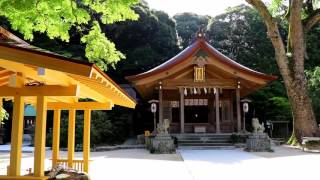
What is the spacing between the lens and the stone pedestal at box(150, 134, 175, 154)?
14.8 metres

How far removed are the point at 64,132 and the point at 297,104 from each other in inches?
436

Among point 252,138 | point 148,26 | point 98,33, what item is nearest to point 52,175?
point 98,33

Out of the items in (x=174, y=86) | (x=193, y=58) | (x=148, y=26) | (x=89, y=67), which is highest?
A: (x=148, y=26)

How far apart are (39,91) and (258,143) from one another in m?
12.1

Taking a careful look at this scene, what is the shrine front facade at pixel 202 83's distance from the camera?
703 inches

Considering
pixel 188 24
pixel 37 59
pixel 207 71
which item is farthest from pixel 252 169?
pixel 188 24

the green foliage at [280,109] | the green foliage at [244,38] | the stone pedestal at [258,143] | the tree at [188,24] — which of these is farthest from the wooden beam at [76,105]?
the tree at [188,24]

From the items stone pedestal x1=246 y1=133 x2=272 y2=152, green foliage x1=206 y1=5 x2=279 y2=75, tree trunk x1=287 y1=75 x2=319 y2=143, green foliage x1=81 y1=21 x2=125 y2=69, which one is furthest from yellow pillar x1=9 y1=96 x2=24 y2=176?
green foliage x1=206 y1=5 x2=279 y2=75

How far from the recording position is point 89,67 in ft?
12.0

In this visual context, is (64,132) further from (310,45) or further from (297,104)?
(310,45)

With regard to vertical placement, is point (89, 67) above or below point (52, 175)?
above

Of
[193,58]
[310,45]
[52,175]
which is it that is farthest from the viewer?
[310,45]

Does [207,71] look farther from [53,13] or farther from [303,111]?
[53,13]

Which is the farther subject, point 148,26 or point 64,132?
point 148,26
